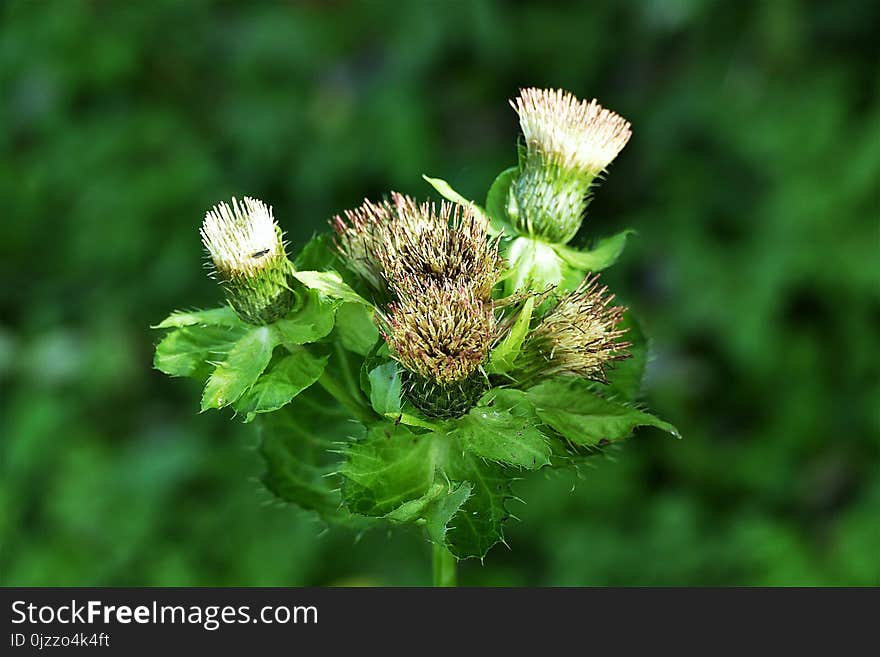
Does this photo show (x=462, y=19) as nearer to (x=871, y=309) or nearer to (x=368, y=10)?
(x=368, y=10)

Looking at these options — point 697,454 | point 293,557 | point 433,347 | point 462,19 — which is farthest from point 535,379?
point 462,19

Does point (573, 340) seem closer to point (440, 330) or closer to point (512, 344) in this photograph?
point (512, 344)

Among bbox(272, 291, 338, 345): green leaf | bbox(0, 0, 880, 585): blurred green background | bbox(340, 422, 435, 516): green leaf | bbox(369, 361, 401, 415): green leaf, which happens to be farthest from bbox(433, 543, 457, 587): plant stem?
bbox(0, 0, 880, 585): blurred green background

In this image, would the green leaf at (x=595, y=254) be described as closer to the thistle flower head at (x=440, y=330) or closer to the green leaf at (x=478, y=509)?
the thistle flower head at (x=440, y=330)

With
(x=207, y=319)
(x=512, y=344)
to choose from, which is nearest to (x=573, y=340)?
(x=512, y=344)

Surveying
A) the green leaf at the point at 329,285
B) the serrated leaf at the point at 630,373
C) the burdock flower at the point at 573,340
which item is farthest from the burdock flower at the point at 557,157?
the green leaf at the point at 329,285

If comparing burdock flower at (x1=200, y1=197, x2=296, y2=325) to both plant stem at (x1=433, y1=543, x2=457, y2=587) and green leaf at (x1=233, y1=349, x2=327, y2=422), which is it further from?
plant stem at (x1=433, y1=543, x2=457, y2=587)
